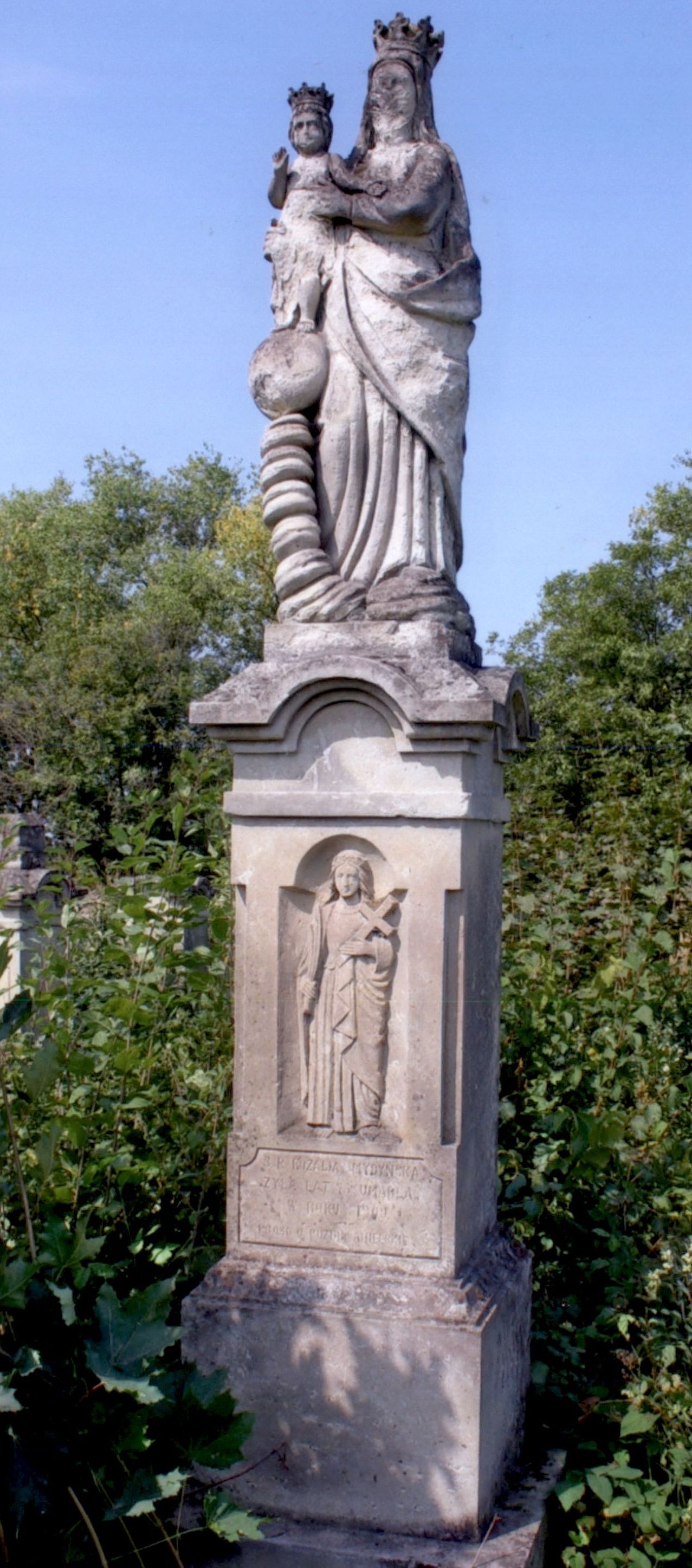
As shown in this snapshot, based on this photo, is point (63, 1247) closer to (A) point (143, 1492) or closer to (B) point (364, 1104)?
(A) point (143, 1492)

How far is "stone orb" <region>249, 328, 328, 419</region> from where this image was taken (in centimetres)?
375

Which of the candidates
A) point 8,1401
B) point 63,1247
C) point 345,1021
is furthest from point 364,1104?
point 8,1401

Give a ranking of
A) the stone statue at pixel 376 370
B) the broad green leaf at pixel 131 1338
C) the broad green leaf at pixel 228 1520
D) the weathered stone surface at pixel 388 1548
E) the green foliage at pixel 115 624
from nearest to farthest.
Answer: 1. the broad green leaf at pixel 131 1338
2. the broad green leaf at pixel 228 1520
3. the weathered stone surface at pixel 388 1548
4. the stone statue at pixel 376 370
5. the green foliage at pixel 115 624

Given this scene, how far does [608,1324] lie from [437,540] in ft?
8.18

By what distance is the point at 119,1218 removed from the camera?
13.6 feet

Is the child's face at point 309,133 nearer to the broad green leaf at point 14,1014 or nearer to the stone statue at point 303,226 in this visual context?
the stone statue at point 303,226

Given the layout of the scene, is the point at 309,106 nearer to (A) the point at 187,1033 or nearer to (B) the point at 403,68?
(B) the point at 403,68

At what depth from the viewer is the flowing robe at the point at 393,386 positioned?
147 inches

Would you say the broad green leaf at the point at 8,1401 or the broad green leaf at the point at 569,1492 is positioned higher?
the broad green leaf at the point at 8,1401

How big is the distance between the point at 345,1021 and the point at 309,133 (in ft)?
8.45

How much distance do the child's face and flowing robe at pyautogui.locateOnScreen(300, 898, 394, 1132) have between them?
2205mm

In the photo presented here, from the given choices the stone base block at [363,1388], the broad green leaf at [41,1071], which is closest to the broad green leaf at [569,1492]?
the stone base block at [363,1388]

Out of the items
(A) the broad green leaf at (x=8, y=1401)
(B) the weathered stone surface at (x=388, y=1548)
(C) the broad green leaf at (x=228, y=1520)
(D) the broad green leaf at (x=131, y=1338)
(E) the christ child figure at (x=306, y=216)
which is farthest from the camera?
(E) the christ child figure at (x=306, y=216)

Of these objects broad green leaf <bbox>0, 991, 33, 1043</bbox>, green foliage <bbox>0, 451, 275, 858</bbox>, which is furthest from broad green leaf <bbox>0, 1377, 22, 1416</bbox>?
green foliage <bbox>0, 451, 275, 858</bbox>
